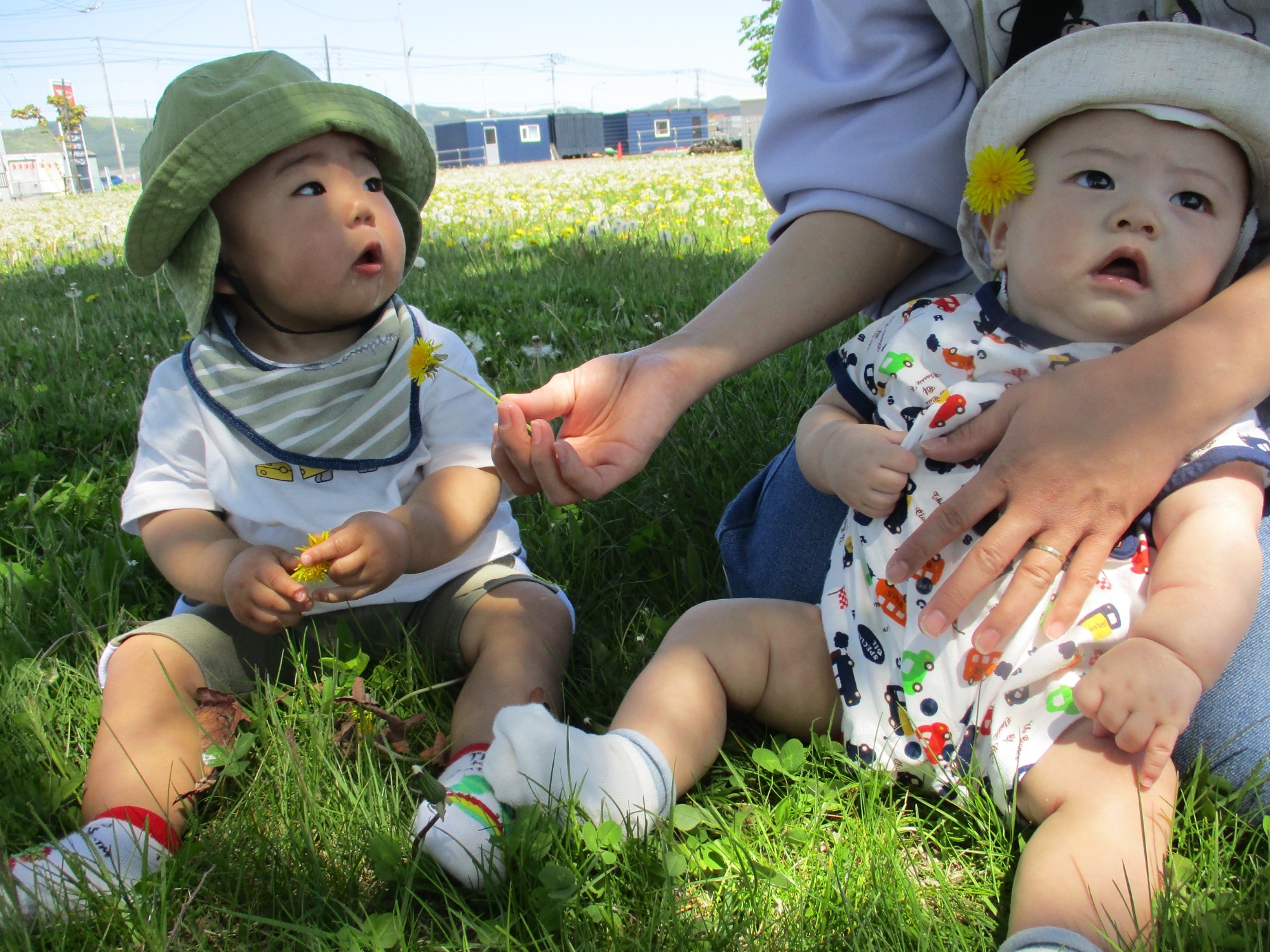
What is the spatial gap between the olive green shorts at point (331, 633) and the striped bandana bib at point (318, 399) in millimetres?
320

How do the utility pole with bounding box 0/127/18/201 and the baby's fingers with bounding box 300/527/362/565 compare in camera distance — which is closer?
the baby's fingers with bounding box 300/527/362/565

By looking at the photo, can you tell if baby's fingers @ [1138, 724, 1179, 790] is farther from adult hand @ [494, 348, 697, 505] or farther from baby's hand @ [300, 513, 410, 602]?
baby's hand @ [300, 513, 410, 602]

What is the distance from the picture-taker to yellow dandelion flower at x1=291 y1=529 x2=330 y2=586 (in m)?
1.68

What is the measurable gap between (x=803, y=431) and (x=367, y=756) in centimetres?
99

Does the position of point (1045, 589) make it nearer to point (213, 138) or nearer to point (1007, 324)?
point (1007, 324)

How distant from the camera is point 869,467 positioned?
5.27 feet

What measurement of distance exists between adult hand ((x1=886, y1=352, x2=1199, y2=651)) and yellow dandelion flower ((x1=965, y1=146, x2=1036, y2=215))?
36cm

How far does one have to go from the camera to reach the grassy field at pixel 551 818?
128cm

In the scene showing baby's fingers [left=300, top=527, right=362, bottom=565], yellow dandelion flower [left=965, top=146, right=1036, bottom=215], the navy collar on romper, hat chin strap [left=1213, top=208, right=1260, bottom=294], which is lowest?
baby's fingers [left=300, top=527, right=362, bottom=565]

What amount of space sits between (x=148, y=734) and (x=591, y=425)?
95cm

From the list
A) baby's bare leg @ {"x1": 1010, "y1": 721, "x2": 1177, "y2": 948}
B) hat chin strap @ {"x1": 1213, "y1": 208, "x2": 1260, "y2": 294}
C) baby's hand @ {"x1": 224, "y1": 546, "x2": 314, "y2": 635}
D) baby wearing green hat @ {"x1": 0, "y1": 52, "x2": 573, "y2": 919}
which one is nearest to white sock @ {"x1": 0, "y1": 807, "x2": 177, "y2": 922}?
baby wearing green hat @ {"x1": 0, "y1": 52, "x2": 573, "y2": 919}

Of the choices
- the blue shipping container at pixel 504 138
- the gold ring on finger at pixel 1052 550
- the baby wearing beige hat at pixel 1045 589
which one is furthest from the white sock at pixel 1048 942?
the blue shipping container at pixel 504 138

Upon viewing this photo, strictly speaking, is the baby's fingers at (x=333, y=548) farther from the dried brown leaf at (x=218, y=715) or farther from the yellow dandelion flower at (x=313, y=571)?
the dried brown leaf at (x=218, y=715)

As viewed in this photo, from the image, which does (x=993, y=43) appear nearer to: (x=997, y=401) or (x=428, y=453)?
(x=997, y=401)
